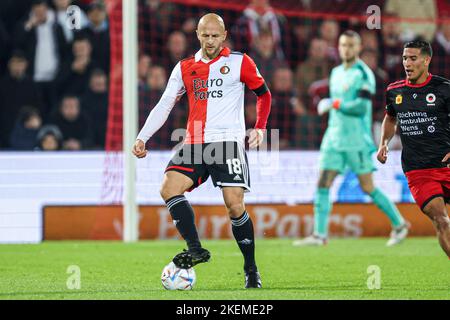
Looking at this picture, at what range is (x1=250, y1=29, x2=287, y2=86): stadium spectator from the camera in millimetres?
Answer: 15867

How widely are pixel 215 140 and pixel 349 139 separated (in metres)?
5.03

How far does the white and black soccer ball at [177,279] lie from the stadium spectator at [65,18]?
886 cm

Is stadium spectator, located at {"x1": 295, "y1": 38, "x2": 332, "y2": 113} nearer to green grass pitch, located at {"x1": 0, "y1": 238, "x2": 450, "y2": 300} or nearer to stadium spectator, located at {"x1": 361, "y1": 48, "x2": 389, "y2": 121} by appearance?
stadium spectator, located at {"x1": 361, "y1": 48, "x2": 389, "y2": 121}

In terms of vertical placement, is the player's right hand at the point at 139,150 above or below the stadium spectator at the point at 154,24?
below

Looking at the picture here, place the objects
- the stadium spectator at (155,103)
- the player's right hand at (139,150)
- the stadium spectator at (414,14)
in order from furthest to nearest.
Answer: the stadium spectator at (414,14), the stadium spectator at (155,103), the player's right hand at (139,150)

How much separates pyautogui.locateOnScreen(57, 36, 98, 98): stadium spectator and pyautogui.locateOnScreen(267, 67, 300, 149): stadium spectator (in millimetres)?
2875

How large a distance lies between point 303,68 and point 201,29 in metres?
8.75

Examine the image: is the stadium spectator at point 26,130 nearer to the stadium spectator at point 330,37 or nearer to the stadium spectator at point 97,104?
the stadium spectator at point 97,104

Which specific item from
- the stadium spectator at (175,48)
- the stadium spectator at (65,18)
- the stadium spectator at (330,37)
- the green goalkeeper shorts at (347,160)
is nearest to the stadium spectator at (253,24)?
the stadium spectator at (330,37)

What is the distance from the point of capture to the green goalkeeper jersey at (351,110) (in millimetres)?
12500

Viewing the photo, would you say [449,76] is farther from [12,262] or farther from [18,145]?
[12,262]

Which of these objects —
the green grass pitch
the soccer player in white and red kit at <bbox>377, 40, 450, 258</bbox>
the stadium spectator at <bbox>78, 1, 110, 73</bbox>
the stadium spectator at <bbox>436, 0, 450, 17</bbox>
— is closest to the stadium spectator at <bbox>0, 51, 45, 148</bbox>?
the stadium spectator at <bbox>78, 1, 110, 73</bbox>

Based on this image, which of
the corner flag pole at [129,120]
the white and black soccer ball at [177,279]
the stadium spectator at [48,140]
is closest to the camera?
the white and black soccer ball at [177,279]

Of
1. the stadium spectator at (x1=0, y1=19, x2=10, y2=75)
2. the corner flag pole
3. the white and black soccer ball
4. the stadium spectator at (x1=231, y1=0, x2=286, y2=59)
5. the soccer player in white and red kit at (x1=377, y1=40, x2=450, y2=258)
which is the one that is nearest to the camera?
the white and black soccer ball
